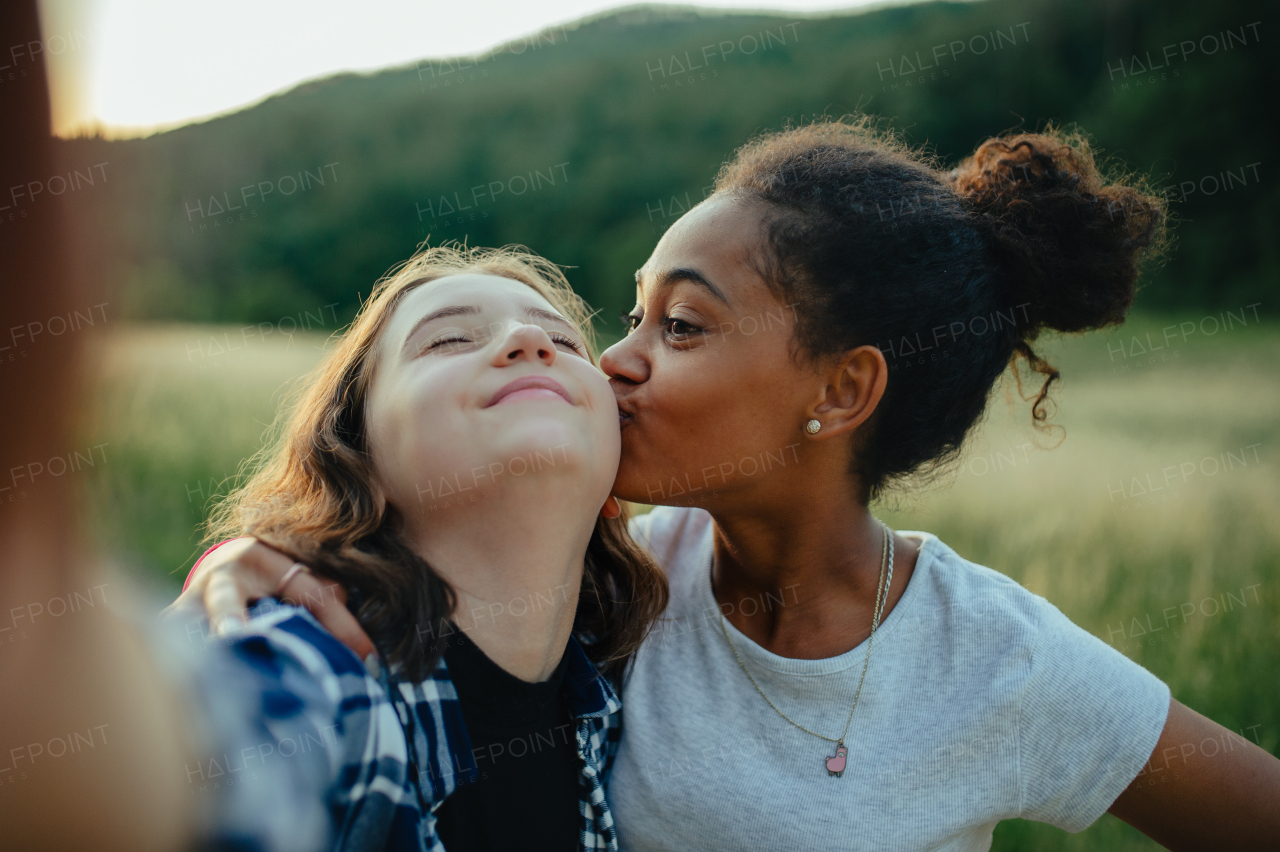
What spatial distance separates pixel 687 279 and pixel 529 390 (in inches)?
26.2

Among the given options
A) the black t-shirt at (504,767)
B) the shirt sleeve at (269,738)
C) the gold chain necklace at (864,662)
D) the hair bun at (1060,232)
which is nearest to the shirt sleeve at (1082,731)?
the gold chain necklace at (864,662)

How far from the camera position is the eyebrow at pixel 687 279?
2428 mm

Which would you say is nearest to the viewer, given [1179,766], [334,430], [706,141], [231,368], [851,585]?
[1179,766]

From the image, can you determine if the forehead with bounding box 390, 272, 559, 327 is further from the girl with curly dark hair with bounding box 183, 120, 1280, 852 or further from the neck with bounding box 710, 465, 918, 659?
the neck with bounding box 710, 465, 918, 659

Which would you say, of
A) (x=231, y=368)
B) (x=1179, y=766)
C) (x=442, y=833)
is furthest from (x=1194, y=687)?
(x=231, y=368)

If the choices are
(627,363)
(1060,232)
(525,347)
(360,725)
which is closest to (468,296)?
(525,347)

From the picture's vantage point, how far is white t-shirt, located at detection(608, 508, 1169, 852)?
2164mm

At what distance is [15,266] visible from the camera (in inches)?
28.0

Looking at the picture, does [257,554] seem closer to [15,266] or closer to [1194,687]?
[15,266]

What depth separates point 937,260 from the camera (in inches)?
97.3

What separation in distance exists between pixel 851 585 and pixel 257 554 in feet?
5.36

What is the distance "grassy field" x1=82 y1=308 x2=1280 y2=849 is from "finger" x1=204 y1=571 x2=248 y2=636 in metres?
1.38

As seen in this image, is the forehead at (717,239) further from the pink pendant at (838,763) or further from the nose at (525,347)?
the pink pendant at (838,763)

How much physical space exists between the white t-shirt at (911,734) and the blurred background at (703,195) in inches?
25.6
